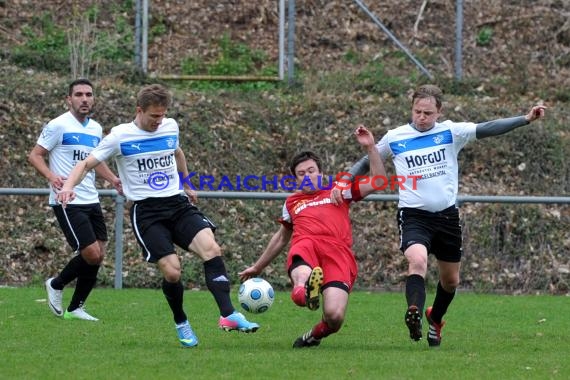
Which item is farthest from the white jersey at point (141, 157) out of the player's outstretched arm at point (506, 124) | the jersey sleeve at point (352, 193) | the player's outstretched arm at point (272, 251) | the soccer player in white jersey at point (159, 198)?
the player's outstretched arm at point (506, 124)

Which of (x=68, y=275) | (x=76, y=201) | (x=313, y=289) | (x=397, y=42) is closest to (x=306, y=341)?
(x=313, y=289)

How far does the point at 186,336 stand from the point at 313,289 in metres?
1.20

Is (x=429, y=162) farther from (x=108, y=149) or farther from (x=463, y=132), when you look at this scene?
(x=108, y=149)

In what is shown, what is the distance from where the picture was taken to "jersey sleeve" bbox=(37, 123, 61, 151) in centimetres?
1070

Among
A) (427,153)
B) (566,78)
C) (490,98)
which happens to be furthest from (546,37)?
(427,153)

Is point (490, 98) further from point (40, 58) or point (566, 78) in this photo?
point (40, 58)

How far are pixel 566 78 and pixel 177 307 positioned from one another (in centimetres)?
1325

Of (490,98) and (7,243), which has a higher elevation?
(490,98)

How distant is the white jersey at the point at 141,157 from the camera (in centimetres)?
855

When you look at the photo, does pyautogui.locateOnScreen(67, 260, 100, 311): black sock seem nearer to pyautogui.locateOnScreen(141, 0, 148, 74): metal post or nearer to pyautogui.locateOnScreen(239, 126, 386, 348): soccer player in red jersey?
pyautogui.locateOnScreen(239, 126, 386, 348): soccer player in red jersey

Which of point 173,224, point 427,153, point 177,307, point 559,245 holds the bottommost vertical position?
point 559,245

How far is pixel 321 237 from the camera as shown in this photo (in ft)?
28.2

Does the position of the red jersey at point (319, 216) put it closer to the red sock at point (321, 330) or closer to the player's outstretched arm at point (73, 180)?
the red sock at point (321, 330)

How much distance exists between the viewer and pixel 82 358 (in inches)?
303
